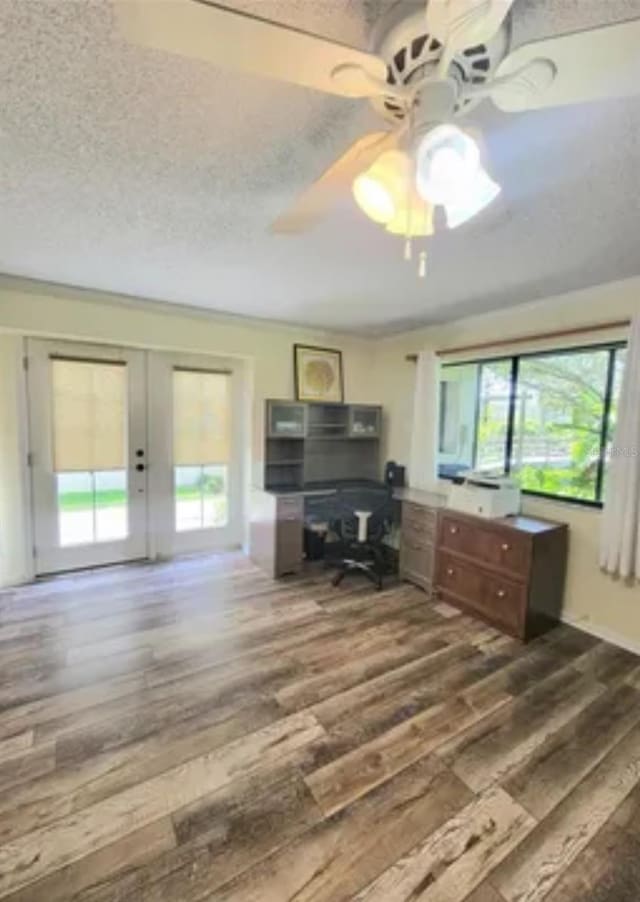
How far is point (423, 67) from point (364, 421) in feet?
12.0

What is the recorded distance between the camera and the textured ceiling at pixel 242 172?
1025 millimetres

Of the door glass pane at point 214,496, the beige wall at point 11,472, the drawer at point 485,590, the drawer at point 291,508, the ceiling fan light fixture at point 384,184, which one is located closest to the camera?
the ceiling fan light fixture at point 384,184

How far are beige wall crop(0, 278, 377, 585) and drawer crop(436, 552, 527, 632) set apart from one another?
1965 millimetres

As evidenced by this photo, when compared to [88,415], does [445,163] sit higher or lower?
higher

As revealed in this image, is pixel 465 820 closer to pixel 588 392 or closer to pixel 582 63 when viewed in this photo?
pixel 582 63

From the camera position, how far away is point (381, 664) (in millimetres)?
2469

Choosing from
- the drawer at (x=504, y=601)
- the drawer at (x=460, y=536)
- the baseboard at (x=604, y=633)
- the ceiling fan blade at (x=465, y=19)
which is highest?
the ceiling fan blade at (x=465, y=19)

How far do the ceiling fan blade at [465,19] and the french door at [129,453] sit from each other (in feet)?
11.6

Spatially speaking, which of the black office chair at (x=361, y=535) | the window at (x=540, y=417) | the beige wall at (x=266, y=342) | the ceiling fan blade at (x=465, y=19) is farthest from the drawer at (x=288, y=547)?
the ceiling fan blade at (x=465, y=19)

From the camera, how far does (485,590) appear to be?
3012 mm

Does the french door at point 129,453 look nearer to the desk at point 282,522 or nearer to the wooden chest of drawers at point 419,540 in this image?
the desk at point 282,522

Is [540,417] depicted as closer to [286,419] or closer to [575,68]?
[286,419]

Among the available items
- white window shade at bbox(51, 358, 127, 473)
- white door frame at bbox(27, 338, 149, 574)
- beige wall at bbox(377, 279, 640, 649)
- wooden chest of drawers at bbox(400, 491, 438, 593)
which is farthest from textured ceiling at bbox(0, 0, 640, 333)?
wooden chest of drawers at bbox(400, 491, 438, 593)

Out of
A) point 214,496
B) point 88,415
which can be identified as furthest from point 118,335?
point 214,496
